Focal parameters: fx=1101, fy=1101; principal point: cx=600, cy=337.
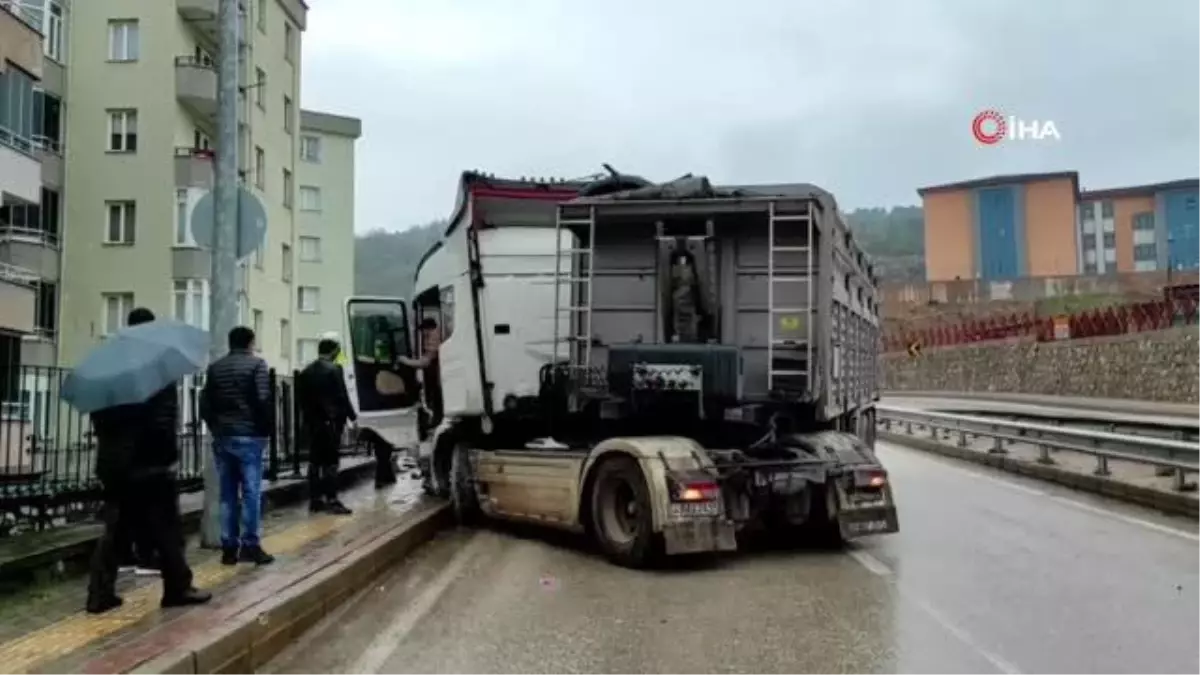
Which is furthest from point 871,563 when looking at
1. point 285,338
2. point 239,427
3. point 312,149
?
point 312,149

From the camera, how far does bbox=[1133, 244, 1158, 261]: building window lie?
92.3 m

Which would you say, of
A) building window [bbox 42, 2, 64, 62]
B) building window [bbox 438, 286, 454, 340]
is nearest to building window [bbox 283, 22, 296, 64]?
building window [bbox 42, 2, 64, 62]

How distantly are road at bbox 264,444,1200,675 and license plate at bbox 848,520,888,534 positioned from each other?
0.24m

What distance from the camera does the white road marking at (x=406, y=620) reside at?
242 inches

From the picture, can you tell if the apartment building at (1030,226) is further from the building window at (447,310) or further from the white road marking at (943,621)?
the white road marking at (943,621)

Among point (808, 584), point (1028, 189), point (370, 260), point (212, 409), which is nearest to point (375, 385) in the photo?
point (212, 409)

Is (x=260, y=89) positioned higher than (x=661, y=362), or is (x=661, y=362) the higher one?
(x=260, y=89)

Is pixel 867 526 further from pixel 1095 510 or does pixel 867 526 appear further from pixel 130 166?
pixel 130 166

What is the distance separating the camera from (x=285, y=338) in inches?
1590

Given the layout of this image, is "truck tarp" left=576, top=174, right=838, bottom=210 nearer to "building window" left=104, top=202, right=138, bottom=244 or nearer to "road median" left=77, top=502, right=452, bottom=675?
"road median" left=77, top=502, right=452, bottom=675

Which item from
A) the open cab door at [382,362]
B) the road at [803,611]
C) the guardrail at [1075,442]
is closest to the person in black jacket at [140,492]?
the road at [803,611]

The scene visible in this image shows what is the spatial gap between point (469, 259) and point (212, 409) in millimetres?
3932

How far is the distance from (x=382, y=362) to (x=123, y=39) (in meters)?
24.4

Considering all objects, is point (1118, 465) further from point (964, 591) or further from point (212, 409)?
point (212, 409)
